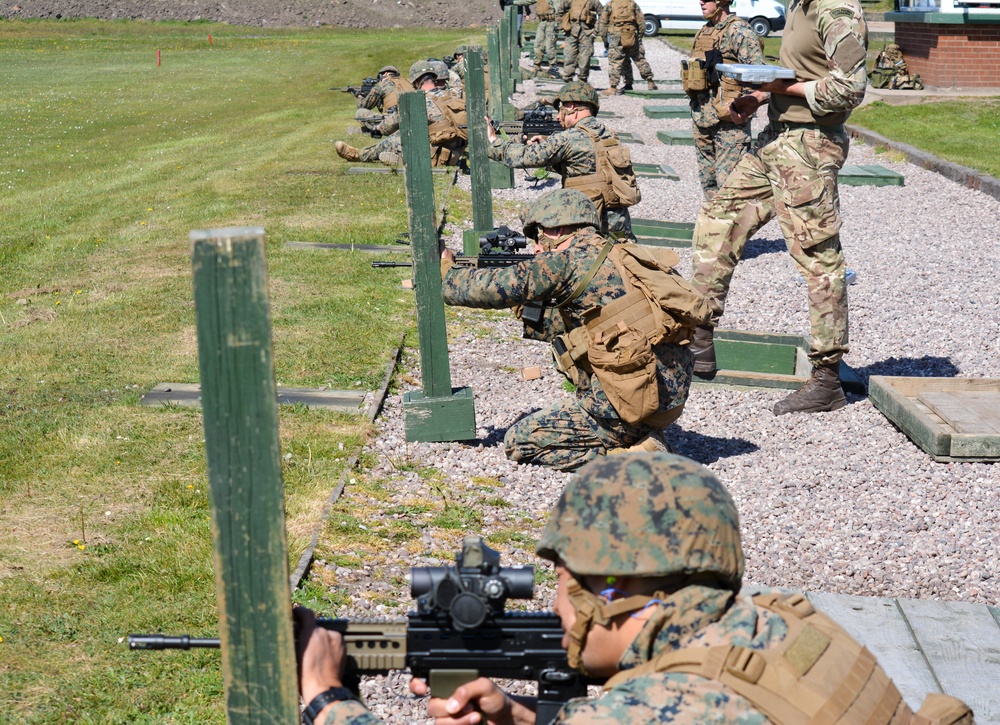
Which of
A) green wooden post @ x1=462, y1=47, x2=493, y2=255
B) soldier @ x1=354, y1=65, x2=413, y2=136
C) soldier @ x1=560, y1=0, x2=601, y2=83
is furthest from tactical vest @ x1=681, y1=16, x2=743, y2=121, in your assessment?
soldier @ x1=560, y1=0, x2=601, y2=83

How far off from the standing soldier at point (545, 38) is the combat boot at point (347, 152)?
13.5 m

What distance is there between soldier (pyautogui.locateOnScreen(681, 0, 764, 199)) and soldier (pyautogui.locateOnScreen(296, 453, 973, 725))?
8961mm

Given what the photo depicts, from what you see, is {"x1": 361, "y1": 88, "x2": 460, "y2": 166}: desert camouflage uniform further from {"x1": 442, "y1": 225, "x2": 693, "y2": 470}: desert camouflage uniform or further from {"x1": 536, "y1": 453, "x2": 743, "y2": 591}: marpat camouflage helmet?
{"x1": 536, "y1": 453, "x2": 743, "y2": 591}: marpat camouflage helmet

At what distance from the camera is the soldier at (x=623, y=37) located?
24.2m

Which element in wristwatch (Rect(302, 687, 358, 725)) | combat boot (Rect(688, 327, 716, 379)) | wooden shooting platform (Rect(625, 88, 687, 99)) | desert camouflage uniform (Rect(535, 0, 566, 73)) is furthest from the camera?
desert camouflage uniform (Rect(535, 0, 566, 73))

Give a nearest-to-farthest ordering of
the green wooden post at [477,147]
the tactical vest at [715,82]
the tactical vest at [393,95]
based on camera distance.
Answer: the green wooden post at [477,147] → the tactical vest at [715,82] → the tactical vest at [393,95]

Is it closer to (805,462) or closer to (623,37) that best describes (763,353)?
(805,462)

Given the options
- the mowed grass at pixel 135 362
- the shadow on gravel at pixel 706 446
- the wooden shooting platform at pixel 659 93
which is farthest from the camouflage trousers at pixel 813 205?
the wooden shooting platform at pixel 659 93

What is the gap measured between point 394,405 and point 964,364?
4097mm

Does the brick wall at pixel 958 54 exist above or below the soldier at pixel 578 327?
above

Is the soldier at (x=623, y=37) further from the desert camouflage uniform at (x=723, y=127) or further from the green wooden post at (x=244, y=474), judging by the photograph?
the green wooden post at (x=244, y=474)

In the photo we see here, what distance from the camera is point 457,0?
5425cm

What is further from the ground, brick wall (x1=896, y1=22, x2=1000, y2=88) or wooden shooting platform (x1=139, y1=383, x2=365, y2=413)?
brick wall (x1=896, y1=22, x2=1000, y2=88)

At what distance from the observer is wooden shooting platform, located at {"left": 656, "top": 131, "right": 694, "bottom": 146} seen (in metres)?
19.3
